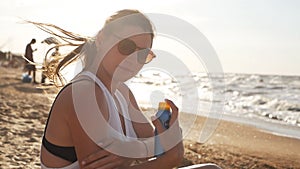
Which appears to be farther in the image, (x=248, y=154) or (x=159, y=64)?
(x=248, y=154)

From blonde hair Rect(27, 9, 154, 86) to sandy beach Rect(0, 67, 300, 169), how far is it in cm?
176

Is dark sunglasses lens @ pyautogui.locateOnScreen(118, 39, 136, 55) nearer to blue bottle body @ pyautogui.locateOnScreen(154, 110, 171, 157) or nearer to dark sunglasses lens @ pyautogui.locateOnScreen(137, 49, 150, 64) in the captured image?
dark sunglasses lens @ pyautogui.locateOnScreen(137, 49, 150, 64)

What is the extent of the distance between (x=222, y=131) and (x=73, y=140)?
293 inches

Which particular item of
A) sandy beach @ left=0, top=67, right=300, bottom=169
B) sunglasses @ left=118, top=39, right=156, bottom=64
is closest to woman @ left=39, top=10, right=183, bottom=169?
sunglasses @ left=118, top=39, right=156, bottom=64

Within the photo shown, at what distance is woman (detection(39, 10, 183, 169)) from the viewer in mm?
1787

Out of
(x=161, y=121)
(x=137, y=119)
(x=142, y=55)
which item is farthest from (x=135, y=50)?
(x=137, y=119)

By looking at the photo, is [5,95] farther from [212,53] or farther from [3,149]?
A: [212,53]

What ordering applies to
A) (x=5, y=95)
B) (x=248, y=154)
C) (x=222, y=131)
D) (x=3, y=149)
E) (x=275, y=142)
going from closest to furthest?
(x=3, y=149) → (x=248, y=154) → (x=275, y=142) → (x=222, y=131) → (x=5, y=95)

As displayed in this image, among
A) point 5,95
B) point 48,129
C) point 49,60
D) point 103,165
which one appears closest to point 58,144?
point 48,129

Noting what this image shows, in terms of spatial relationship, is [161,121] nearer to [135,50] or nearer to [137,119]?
[135,50]

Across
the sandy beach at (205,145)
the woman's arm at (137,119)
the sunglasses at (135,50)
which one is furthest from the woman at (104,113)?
the sandy beach at (205,145)

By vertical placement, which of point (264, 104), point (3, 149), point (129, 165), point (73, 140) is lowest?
point (264, 104)

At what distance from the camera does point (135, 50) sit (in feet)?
6.60

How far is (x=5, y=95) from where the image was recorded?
11102 millimetres
